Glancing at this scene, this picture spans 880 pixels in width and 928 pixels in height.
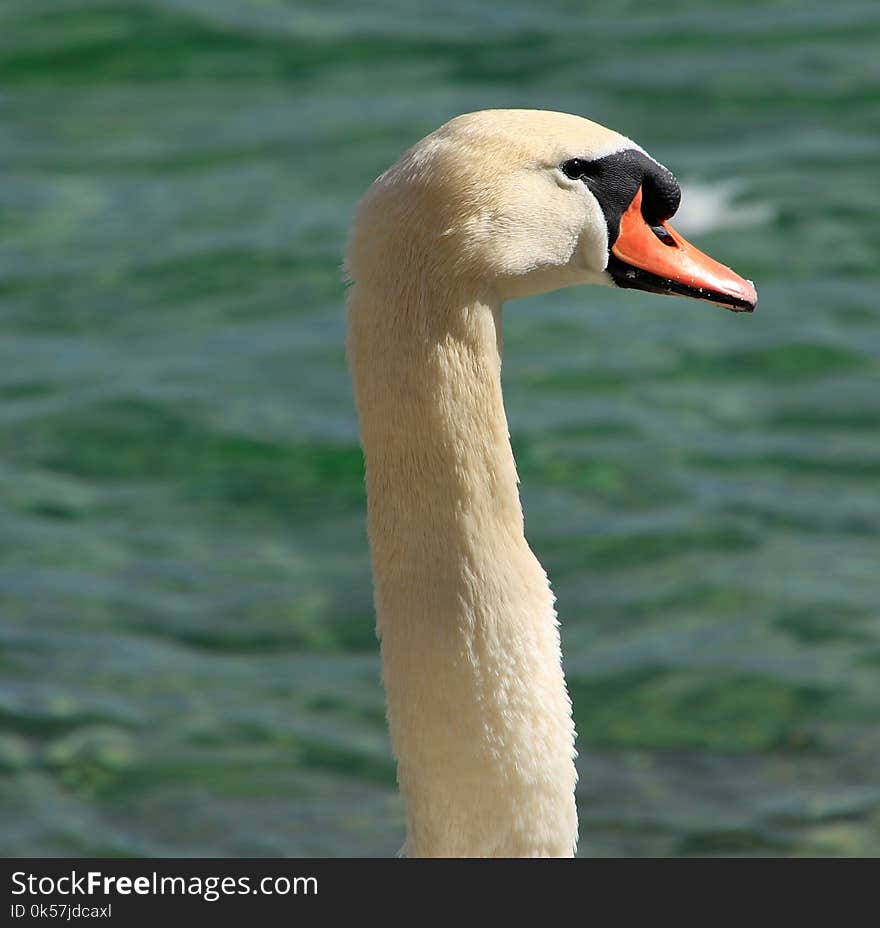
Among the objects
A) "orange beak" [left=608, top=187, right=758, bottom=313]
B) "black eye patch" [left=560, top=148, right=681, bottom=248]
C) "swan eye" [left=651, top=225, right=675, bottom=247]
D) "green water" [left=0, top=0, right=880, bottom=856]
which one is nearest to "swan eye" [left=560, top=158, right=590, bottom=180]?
"black eye patch" [left=560, top=148, right=681, bottom=248]

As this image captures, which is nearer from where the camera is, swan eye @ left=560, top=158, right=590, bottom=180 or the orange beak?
swan eye @ left=560, top=158, right=590, bottom=180

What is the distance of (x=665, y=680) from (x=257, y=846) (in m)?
1.79

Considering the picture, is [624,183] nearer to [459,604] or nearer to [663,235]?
[663,235]

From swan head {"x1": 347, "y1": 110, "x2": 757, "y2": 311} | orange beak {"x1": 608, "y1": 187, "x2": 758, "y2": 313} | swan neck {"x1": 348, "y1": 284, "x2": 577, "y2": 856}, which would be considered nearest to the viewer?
swan head {"x1": 347, "y1": 110, "x2": 757, "y2": 311}

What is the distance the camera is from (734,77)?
12367mm

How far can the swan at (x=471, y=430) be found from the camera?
153 inches

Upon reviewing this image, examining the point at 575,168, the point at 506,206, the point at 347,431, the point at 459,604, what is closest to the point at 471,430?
the point at 459,604

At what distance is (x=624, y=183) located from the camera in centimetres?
412

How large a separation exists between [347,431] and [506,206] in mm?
5329

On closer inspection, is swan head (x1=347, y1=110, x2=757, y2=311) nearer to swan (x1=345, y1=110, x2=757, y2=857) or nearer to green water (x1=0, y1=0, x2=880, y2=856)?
swan (x1=345, y1=110, x2=757, y2=857)

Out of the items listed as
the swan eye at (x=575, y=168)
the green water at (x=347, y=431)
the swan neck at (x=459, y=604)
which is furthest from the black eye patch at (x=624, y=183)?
the green water at (x=347, y=431)

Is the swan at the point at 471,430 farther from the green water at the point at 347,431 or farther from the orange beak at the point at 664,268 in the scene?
the green water at the point at 347,431

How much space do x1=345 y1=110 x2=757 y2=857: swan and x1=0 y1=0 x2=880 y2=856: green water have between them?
2.42 metres

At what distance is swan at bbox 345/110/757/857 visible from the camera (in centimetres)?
389
